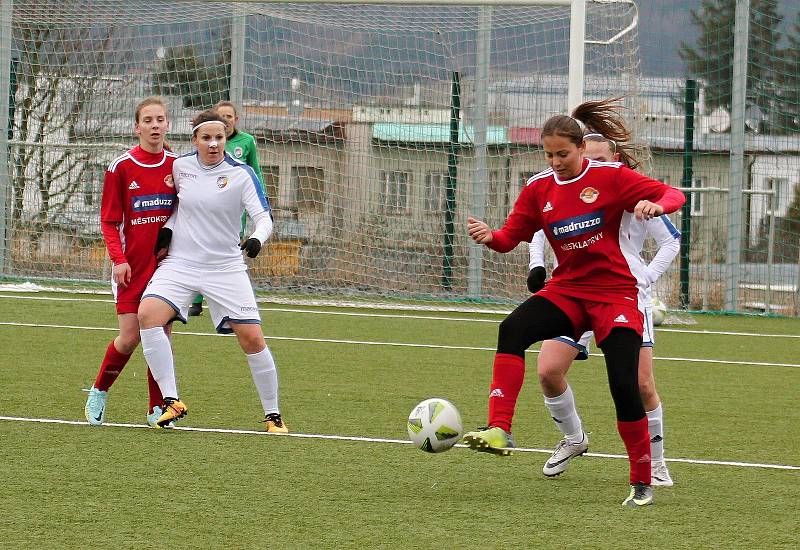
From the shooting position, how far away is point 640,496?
188 inches

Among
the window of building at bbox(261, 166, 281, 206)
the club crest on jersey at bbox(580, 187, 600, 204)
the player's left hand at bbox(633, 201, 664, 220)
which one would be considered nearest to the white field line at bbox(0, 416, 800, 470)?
the club crest on jersey at bbox(580, 187, 600, 204)

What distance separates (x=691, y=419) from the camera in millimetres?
7184

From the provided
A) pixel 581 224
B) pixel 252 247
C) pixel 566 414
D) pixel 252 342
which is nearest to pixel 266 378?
pixel 252 342

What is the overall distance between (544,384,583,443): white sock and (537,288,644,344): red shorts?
1.23ft

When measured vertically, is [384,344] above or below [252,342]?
below

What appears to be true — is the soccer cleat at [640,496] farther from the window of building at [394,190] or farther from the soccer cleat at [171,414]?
the window of building at [394,190]

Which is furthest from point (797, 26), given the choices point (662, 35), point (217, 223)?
point (217, 223)

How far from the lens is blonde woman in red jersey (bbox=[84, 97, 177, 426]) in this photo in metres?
6.48

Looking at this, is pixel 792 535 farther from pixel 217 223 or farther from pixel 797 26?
pixel 797 26

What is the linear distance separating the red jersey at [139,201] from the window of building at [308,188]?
7691 mm

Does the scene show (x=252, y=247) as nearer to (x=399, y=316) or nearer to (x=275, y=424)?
(x=275, y=424)

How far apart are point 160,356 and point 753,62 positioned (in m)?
11.3

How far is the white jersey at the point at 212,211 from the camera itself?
6355 mm

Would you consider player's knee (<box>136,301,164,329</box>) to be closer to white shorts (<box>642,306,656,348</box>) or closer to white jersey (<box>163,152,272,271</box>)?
white jersey (<box>163,152,272,271</box>)
